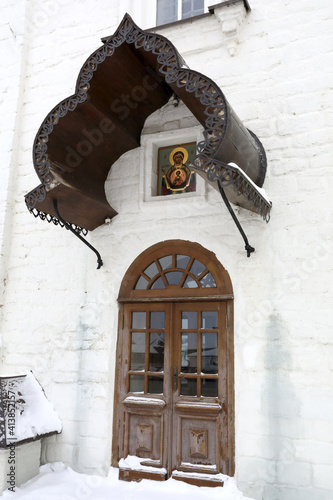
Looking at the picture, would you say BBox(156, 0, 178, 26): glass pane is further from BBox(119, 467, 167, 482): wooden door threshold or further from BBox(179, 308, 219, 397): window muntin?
BBox(119, 467, 167, 482): wooden door threshold

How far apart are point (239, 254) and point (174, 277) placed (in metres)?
0.71

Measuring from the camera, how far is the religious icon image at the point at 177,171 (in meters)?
4.84

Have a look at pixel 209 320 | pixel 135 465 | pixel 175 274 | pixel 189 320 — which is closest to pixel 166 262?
pixel 175 274

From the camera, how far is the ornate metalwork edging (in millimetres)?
3527

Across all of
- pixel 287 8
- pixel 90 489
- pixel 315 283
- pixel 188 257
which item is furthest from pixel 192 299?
pixel 287 8

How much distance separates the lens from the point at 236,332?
4.21 meters

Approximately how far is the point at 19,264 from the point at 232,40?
348 cm

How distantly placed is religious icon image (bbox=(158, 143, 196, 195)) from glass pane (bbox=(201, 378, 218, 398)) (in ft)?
6.41

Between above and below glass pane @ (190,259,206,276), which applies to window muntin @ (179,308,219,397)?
below

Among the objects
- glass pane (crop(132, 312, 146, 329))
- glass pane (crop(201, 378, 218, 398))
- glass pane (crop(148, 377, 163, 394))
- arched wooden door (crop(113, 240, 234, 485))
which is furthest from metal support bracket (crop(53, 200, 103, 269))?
glass pane (crop(201, 378, 218, 398))

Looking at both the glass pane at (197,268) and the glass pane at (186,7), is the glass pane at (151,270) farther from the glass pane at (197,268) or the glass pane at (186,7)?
the glass pane at (186,7)

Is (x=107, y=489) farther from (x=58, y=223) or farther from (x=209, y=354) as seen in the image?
(x=58, y=223)

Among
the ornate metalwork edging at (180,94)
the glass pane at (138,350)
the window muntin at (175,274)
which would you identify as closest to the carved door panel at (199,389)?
the window muntin at (175,274)

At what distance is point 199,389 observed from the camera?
427 cm
